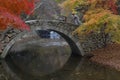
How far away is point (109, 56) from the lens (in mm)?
21781

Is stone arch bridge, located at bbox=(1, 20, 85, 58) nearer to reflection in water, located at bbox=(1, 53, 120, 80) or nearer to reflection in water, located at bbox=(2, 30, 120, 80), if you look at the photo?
reflection in water, located at bbox=(2, 30, 120, 80)

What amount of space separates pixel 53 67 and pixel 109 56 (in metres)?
3.69

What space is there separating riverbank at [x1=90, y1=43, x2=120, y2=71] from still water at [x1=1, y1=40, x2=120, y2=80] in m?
0.42

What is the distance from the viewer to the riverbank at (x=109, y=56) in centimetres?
2058

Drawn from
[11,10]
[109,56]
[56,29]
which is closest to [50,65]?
[56,29]

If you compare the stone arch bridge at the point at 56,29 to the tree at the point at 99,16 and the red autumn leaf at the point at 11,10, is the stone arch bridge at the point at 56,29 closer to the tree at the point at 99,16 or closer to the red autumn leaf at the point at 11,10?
the tree at the point at 99,16

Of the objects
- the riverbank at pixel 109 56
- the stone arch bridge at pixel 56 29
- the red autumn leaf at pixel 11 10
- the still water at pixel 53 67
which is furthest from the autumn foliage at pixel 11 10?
the riverbank at pixel 109 56

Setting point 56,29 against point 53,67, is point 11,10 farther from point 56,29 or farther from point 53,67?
point 56,29

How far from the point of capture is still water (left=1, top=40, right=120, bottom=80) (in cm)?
1870

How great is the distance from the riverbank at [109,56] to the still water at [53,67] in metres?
0.42

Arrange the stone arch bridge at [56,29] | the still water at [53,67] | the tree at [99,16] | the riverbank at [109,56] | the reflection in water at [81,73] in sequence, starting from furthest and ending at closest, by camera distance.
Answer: the stone arch bridge at [56,29] < the riverbank at [109,56] < the tree at [99,16] < the still water at [53,67] < the reflection in water at [81,73]

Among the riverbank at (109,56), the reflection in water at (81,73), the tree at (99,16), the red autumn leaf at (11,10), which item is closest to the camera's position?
the red autumn leaf at (11,10)

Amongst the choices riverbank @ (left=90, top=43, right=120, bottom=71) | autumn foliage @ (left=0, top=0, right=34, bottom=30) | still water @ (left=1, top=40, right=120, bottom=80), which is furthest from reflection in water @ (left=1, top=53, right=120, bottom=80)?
autumn foliage @ (left=0, top=0, right=34, bottom=30)

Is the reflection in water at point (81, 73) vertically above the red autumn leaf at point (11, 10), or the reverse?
the red autumn leaf at point (11, 10)
